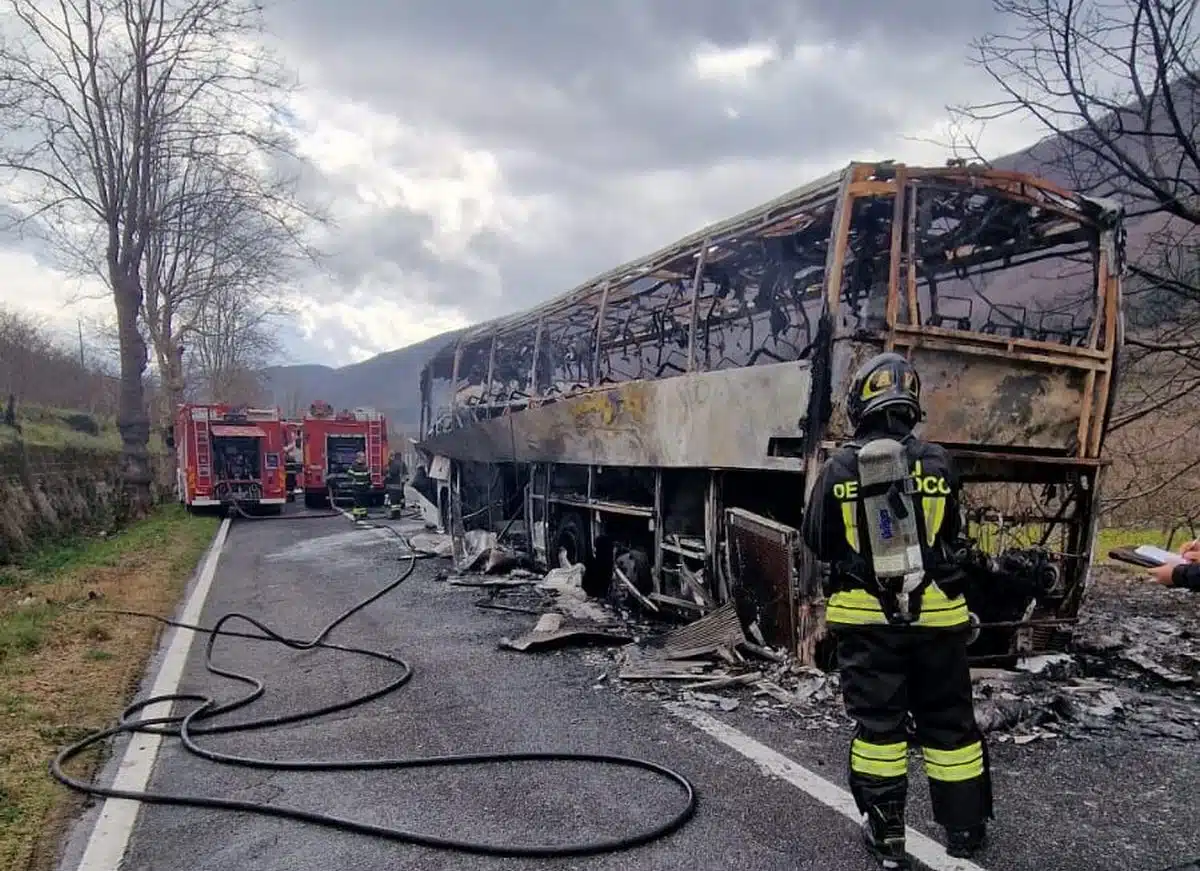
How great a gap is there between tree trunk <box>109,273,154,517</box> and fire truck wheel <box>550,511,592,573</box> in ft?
40.6

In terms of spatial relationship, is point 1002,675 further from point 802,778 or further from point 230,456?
point 230,456

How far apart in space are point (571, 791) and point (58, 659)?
14.4 ft

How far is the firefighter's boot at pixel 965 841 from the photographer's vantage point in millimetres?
2947

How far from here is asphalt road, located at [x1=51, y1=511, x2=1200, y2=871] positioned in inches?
120

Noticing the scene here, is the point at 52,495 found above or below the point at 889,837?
above

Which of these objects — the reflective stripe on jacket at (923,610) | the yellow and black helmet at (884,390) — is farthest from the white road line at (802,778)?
the yellow and black helmet at (884,390)

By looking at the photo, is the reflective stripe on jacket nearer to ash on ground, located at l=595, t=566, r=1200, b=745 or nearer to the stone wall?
ash on ground, located at l=595, t=566, r=1200, b=745

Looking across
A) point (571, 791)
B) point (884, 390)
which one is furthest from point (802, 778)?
point (884, 390)

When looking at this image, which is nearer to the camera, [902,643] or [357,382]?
[902,643]

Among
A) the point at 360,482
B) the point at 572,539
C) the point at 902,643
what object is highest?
the point at 902,643

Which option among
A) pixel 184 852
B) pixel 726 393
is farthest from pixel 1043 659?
pixel 184 852

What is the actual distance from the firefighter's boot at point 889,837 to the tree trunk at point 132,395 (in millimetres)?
18389

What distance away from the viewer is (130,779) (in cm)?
389

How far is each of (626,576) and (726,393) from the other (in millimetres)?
2352
